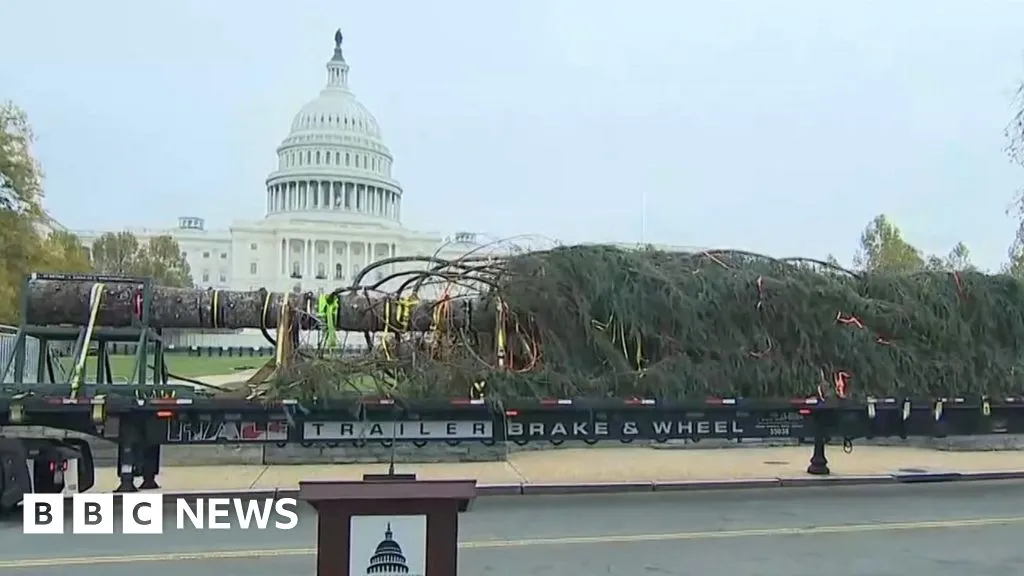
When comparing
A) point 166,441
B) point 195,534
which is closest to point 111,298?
point 166,441

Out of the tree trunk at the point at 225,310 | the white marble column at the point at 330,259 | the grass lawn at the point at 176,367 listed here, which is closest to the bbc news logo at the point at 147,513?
the grass lawn at the point at 176,367

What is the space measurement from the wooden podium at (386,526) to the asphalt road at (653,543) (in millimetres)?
3703

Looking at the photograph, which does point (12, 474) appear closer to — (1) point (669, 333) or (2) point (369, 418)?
(2) point (369, 418)

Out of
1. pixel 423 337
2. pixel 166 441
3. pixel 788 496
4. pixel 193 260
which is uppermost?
pixel 193 260

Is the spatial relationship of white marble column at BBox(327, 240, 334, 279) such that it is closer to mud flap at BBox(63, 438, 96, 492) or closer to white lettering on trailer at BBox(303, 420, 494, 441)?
mud flap at BBox(63, 438, 96, 492)

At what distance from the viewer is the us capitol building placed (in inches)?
4190

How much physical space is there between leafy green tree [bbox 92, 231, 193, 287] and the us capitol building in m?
26.9

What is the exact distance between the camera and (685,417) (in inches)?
472

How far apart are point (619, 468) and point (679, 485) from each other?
6.30 feet

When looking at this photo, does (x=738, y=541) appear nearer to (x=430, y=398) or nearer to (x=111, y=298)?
(x=430, y=398)

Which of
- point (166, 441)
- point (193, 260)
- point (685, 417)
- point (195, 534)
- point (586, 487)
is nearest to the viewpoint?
point (195, 534)

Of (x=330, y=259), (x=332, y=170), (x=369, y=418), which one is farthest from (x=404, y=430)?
(x=332, y=170)

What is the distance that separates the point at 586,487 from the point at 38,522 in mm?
6408

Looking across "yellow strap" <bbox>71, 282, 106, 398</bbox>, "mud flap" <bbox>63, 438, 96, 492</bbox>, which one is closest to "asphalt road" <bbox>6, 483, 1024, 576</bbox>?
"mud flap" <bbox>63, 438, 96, 492</bbox>
